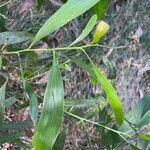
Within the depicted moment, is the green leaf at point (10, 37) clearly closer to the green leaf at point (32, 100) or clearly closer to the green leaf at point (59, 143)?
the green leaf at point (32, 100)

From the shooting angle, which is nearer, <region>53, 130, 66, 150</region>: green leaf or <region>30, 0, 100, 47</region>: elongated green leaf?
<region>30, 0, 100, 47</region>: elongated green leaf

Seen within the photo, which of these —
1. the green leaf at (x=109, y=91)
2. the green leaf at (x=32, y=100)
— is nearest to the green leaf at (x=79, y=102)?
the green leaf at (x=32, y=100)

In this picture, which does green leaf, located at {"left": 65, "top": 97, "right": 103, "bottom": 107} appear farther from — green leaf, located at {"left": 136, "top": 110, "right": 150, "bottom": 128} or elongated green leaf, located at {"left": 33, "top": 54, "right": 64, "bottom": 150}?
elongated green leaf, located at {"left": 33, "top": 54, "right": 64, "bottom": 150}

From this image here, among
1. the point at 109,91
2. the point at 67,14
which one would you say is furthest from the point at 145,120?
the point at 67,14

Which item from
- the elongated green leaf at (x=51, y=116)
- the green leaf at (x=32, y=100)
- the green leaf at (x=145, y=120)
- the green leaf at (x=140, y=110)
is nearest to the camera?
the elongated green leaf at (x=51, y=116)

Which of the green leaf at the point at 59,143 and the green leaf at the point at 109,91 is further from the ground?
the green leaf at the point at 109,91

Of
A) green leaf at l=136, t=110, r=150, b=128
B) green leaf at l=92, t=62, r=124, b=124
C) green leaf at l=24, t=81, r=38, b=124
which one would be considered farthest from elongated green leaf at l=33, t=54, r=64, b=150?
green leaf at l=136, t=110, r=150, b=128

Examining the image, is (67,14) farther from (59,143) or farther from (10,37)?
(59,143)

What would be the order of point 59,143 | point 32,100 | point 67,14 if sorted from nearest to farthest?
point 67,14
point 32,100
point 59,143

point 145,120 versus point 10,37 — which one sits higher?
point 10,37
